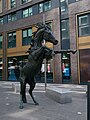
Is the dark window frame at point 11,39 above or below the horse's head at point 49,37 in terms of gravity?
above

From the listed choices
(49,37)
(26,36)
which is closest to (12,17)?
(26,36)

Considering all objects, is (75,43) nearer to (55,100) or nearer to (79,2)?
(79,2)

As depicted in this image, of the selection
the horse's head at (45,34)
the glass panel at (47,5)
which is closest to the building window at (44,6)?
the glass panel at (47,5)

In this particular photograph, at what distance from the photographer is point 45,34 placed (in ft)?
29.3

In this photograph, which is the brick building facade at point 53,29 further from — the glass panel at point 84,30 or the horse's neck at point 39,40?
the horse's neck at point 39,40

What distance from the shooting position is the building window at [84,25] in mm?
24108

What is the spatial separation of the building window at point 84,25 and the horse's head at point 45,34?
50.8ft

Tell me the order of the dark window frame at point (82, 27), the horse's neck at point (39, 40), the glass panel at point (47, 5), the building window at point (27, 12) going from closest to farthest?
1. the horse's neck at point (39, 40)
2. the dark window frame at point (82, 27)
3. the glass panel at point (47, 5)
4. the building window at point (27, 12)

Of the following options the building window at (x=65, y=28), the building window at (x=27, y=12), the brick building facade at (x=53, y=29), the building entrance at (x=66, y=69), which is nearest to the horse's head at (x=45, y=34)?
the brick building facade at (x=53, y=29)

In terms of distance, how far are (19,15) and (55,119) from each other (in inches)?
1057

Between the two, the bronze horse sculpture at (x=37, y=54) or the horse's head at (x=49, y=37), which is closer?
the bronze horse sculpture at (x=37, y=54)

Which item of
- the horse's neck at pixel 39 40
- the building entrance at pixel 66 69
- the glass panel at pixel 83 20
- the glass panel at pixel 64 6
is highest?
the glass panel at pixel 64 6

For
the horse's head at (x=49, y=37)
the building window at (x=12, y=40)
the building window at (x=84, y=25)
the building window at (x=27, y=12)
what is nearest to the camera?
the horse's head at (x=49, y=37)

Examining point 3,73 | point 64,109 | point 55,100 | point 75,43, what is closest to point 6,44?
point 3,73
